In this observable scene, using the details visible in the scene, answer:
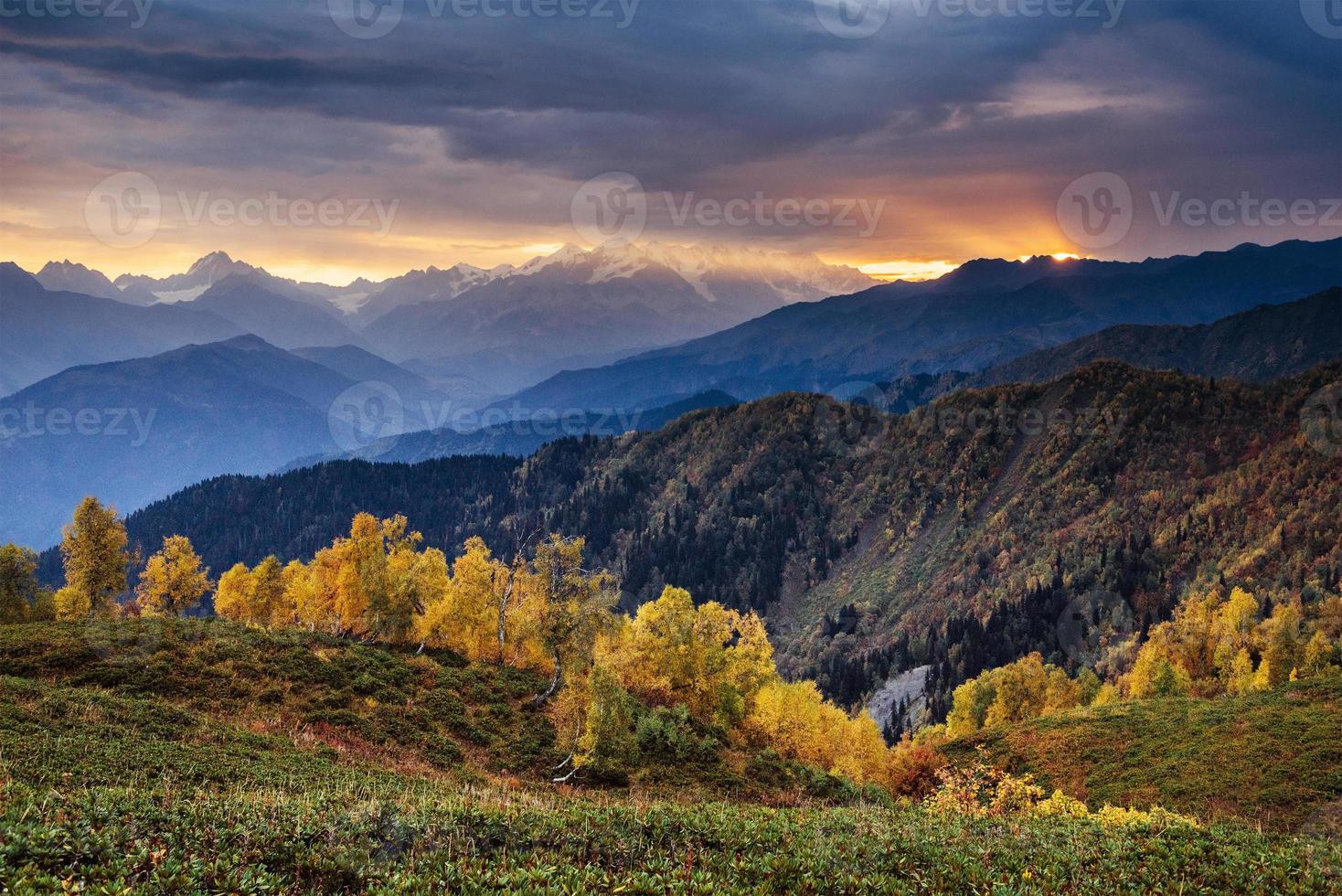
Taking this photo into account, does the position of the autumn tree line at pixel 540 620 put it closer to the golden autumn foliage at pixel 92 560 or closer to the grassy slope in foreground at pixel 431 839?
the golden autumn foliage at pixel 92 560

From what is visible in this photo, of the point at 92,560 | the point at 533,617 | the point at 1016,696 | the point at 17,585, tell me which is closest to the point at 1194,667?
the point at 1016,696

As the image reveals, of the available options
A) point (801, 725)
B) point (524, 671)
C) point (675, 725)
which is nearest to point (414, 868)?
point (675, 725)

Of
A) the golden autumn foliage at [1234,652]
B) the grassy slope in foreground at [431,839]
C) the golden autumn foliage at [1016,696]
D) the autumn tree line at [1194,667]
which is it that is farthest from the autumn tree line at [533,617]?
the golden autumn foliage at [1234,652]

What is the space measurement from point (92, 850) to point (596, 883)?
458 inches

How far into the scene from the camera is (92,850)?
57.0 feet

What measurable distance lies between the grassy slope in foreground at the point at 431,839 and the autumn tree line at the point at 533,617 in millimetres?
27797

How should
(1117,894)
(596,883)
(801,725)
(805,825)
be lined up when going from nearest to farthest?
(596,883)
(1117,894)
(805,825)
(801,725)

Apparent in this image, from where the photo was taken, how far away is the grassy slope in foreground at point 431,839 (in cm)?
1822

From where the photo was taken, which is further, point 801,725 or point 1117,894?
point 801,725

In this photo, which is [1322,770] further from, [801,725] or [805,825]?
[805,825]

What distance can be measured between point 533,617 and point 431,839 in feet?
161

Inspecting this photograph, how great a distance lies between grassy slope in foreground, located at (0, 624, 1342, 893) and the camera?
18.2m

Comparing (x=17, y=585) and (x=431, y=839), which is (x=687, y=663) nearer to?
(x=431, y=839)

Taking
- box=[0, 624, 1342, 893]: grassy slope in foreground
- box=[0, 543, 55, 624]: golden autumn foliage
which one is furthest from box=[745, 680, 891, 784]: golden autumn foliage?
box=[0, 543, 55, 624]: golden autumn foliage
